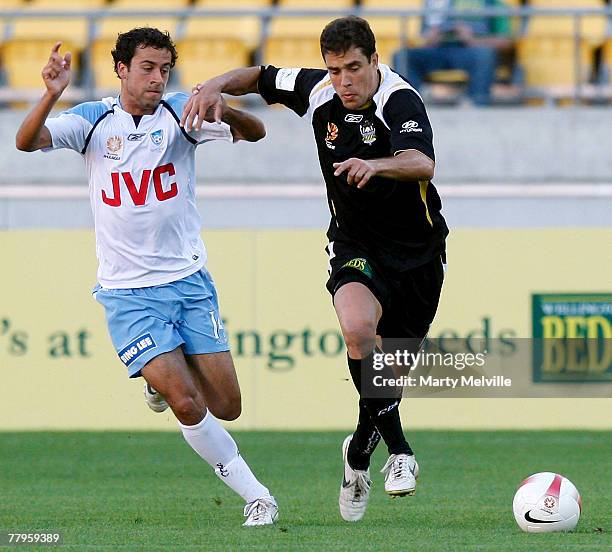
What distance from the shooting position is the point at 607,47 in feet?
46.0

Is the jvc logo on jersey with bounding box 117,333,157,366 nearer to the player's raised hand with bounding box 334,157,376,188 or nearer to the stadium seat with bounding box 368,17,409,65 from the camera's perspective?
the player's raised hand with bounding box 334,157,376,188

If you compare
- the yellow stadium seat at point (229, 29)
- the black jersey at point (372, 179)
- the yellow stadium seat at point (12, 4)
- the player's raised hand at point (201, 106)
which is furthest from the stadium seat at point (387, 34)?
the player's raised hand at point (201, 106)

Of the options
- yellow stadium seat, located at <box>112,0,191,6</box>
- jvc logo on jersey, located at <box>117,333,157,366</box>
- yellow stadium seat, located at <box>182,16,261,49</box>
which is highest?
yellow stadium seat, located at <box>112,0,191,6</box>

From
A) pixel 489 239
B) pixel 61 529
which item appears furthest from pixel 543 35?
pixel 61 529

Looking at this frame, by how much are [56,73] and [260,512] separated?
2381mm

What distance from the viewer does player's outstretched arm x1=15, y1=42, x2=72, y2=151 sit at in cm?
688

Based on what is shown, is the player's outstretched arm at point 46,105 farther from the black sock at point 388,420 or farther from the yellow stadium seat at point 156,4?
the yellow stadium seat at point 156,4

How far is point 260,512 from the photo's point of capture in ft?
22.6

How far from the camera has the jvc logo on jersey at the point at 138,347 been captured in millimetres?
6883

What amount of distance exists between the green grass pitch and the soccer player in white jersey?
59 centimetres

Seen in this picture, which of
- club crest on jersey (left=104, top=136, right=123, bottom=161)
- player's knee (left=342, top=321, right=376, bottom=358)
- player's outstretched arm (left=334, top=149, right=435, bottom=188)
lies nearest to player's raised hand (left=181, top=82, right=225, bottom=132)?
club crest on jersey (left=104, top=136, right=123, bottom=161)

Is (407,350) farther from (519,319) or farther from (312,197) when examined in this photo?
(312,197)

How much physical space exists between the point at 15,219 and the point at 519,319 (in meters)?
4.75

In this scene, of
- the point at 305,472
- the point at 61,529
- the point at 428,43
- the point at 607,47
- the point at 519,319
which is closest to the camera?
the point at 61,529
